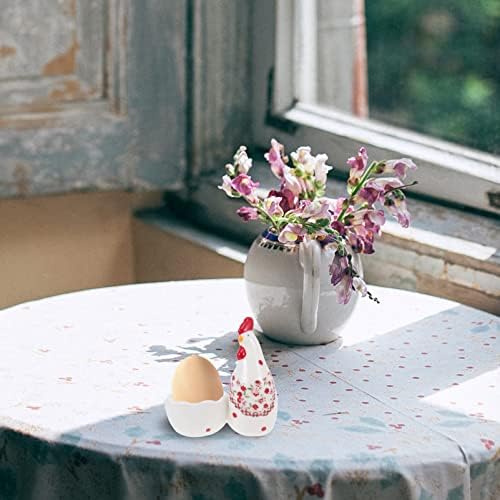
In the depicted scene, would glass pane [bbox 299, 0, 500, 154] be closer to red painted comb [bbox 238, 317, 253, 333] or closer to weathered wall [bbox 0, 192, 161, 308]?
weathered wall [bbox 0, 192, 161, 308]

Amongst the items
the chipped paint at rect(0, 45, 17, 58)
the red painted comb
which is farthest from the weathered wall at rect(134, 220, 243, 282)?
the red painted comb

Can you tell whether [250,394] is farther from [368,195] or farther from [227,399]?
[368,195]

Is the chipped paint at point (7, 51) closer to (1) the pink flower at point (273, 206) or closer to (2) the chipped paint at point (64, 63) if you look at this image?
(2) the chipped paint at point (64, 63)

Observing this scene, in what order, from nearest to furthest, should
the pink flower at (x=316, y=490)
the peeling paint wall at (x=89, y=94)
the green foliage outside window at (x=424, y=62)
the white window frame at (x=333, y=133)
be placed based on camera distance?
the pink flower at (x=316, y=490) < the white window frame at (x=333, y=133) < the peeling paint wall at (x=89, y=94) < the green foliage outside window at (x=424, y=62)

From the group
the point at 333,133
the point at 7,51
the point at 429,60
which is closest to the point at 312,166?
the point at 333,133

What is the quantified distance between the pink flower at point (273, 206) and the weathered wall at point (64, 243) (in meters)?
0.98

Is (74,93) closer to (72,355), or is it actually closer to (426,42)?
(72,355)

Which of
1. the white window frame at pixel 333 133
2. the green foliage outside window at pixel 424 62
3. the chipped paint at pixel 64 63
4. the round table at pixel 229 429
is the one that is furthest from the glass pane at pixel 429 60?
the round table at pixel 229 429

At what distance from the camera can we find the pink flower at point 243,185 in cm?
157

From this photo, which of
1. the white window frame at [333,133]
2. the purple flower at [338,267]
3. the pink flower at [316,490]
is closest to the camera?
the pink flower at [316,490]

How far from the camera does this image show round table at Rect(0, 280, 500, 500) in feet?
4.02

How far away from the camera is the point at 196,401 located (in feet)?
4.22

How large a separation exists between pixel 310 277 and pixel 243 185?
0.15 metres

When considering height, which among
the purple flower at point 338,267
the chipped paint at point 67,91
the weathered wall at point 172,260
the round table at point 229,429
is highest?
the chipped paint at point 67,91
